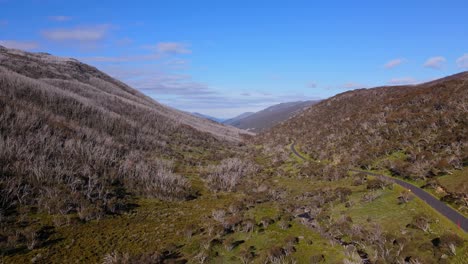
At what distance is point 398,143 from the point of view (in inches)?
1091

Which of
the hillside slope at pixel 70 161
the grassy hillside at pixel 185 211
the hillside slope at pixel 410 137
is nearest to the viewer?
the grassy hillside at pixel 185 211

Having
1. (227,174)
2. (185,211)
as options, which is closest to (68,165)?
(185,211)

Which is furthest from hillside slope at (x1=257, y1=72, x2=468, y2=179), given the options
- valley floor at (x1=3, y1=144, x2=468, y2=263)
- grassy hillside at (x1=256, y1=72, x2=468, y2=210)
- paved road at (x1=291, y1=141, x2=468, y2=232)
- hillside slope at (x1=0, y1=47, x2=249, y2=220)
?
hillside slope at (x1=0, y1=47, x2=249, y2=220)

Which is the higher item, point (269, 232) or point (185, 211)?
point (269, 232)

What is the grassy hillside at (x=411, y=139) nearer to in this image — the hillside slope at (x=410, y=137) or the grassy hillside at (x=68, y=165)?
the hillside slope at (x=410, y=137)

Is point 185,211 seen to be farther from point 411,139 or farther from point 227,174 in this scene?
point 411,139

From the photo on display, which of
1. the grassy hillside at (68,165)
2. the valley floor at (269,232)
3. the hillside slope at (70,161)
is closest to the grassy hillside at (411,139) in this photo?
the valley floor at (269,232)

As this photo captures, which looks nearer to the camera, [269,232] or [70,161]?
[269,232]

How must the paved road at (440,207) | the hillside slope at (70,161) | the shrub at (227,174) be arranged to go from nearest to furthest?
the paved road at (440,207) < the hillside slope at (70,161) < the shrub at (227,174)

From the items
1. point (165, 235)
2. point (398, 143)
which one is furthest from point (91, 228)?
point (398, 143)

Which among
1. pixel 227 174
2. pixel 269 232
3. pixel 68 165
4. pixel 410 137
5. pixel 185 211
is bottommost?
pixel 185 211

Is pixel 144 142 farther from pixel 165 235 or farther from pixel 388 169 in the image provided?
pixel 388 169

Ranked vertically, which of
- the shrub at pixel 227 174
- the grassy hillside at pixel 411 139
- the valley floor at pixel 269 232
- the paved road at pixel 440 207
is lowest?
the shrub at pixel 227 174

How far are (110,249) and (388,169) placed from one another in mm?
21031
